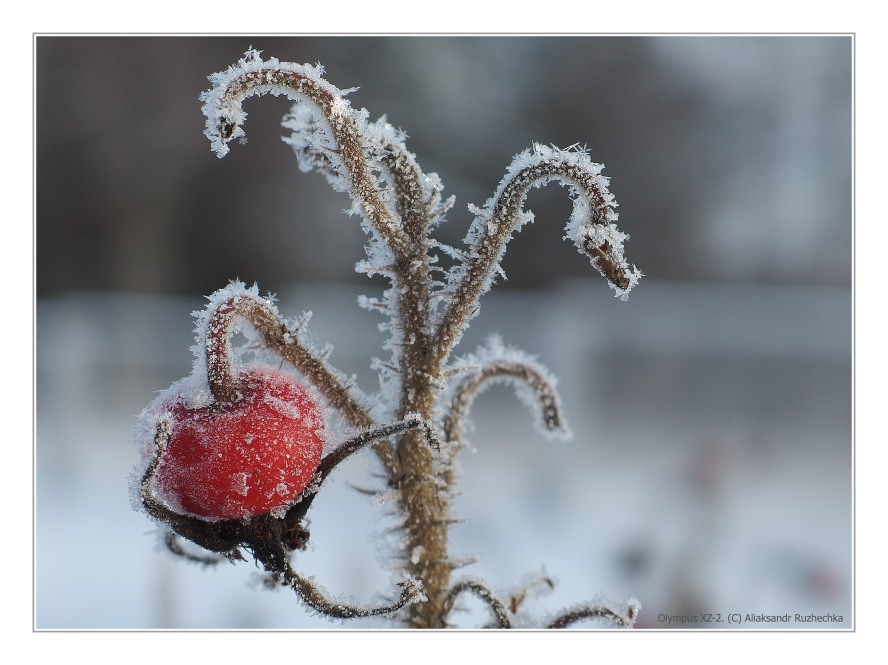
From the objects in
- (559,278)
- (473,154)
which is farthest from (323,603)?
(559,278)

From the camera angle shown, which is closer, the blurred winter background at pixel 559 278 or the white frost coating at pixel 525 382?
the white frost coating at pixel 525 382

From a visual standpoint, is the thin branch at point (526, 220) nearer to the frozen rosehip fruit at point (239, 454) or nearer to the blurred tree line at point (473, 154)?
the frozen rosehip fruit at point (239, 454)

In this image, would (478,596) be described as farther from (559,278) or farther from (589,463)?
(559,278)

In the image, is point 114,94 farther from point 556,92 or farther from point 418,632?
point 418,632

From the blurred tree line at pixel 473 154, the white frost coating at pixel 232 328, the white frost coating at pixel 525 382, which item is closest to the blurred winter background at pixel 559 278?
the blurred tree line at pixel 473 154

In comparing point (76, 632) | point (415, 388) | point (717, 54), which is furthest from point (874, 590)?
point (717, 54)

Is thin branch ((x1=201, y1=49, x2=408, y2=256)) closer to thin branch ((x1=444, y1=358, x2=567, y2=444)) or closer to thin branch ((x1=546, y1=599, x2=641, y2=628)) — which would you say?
thin branch ((x1=444, y1=358, x2=567, y2=444))

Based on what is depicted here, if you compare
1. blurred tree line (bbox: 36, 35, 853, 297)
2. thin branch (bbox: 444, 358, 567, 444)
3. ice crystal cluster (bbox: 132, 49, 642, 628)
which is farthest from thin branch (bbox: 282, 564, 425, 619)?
blurred tree line (bbox: 36, 35, 853, 297)
